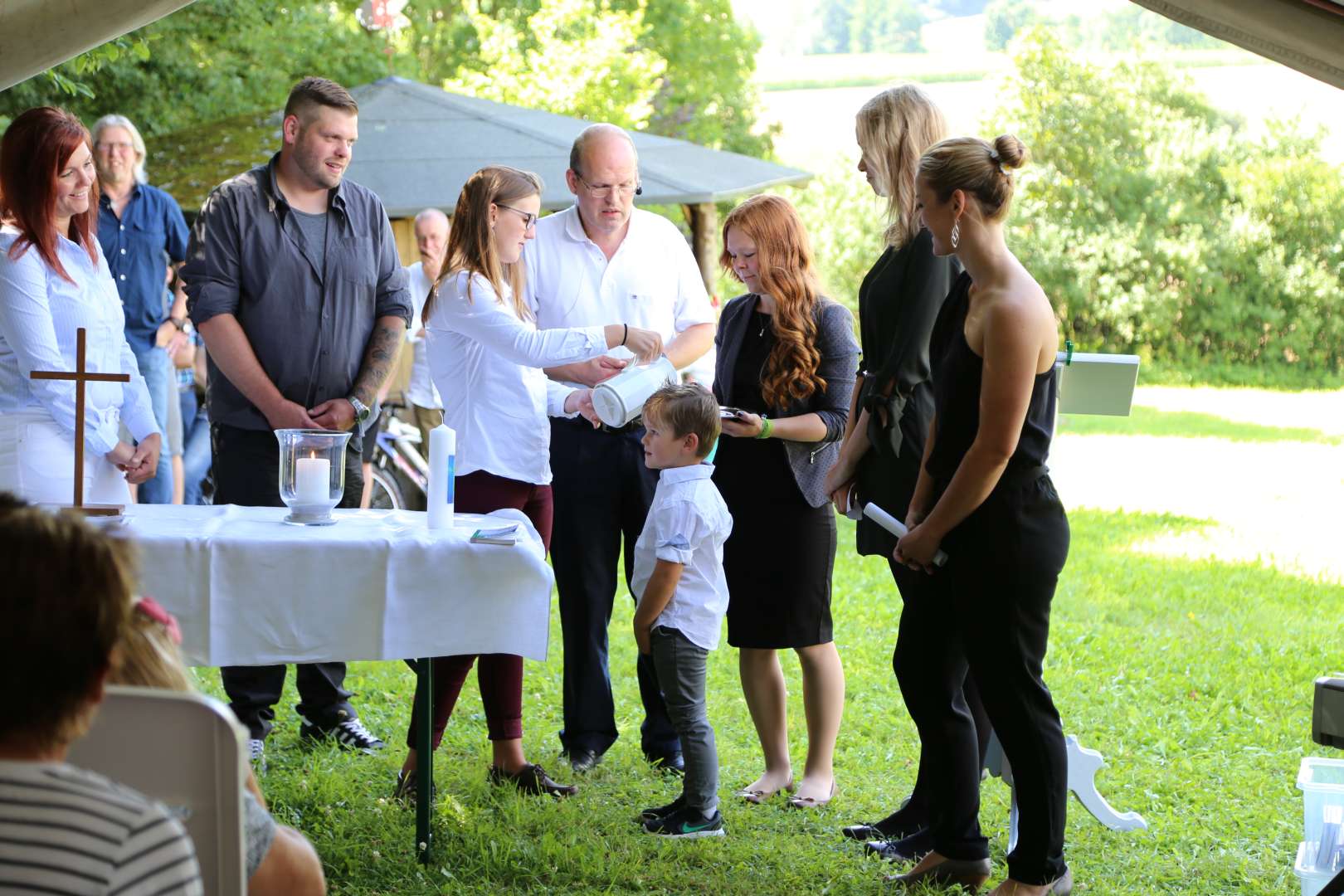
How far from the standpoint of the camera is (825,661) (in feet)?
12.5

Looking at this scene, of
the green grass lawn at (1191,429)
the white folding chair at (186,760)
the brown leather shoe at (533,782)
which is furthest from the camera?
the green grass lawn at (1191,429)

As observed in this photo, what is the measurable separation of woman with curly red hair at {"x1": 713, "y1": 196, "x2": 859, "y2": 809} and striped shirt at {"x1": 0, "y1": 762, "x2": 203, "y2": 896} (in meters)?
2.41

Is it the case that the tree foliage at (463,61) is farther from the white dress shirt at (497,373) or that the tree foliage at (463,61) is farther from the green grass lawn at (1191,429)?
the green grass lawn at (1191,429)

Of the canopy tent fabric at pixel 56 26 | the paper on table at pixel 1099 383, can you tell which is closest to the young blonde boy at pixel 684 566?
the paper on table at pixel 1099 383

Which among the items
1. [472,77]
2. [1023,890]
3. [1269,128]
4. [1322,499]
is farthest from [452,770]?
[1269,128]

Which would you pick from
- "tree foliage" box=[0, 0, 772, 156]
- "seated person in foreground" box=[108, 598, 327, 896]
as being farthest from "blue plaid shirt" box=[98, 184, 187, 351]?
"seated person in foreground" box=[108, 598, 327, 896]

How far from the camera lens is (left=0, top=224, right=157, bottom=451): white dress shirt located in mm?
3355

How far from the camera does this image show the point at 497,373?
378cm

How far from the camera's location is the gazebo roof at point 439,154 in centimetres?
857

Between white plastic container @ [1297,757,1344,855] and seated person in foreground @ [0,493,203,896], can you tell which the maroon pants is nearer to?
white plastic container @ [1297,757,1344,855]

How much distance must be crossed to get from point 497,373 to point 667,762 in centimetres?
128

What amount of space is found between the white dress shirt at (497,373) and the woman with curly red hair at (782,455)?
0.44m

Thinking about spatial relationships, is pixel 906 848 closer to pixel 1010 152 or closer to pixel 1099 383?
pixel 1099 383

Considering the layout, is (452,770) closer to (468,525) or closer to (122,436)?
(468,525)
